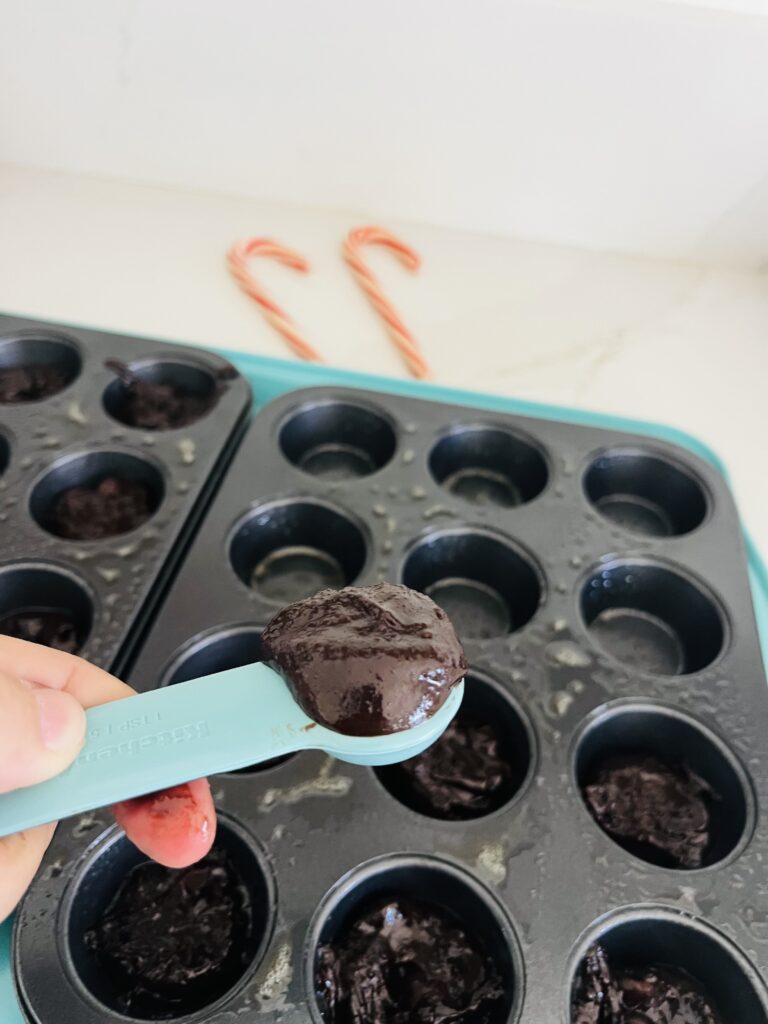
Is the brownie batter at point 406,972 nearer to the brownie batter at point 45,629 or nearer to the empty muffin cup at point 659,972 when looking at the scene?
the empty muffin cup at point 659,972

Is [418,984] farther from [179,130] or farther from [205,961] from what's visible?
[179,130]

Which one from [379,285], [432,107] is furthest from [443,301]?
[432,107]

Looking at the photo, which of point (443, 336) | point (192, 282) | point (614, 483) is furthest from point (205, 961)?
point (192, 282)

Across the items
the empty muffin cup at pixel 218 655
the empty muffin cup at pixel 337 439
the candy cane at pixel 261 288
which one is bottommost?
the empty muffin cup at pixel 218 655

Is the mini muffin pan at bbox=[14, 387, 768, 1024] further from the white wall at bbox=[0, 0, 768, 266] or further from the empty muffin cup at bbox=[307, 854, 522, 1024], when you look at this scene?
the white wall at bbox=[0, 0, 768, 266]

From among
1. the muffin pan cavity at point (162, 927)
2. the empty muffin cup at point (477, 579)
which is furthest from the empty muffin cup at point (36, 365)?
the muffin pan cavity at point (162, 927)

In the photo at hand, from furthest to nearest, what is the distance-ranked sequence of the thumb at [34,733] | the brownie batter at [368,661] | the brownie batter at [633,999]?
the brownie batter at [633,999] → the brownie batter at [368,661] → the thumb at [34,733]
